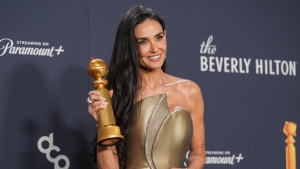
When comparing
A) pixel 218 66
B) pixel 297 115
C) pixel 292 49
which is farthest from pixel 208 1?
pixel 297 115

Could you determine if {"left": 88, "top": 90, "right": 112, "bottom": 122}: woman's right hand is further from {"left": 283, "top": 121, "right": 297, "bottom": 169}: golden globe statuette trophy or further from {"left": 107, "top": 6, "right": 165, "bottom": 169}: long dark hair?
{"left": 283, "top": 121, "right": 297, "bottom": 169}: golden globe statuette trophy

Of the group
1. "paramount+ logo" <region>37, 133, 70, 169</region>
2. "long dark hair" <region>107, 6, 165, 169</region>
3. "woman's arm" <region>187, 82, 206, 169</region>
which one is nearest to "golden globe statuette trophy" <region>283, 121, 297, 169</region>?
"woman's arm" <region>187, 82, 206, 169</region>

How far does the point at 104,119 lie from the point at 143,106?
0.30 meters

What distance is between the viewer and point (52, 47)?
3264 mm

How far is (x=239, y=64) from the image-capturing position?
12.5ft

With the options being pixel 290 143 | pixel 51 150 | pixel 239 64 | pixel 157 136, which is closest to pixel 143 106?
pixel 157 136

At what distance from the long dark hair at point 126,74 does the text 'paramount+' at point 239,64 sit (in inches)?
44.5

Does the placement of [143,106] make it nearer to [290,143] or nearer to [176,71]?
[176,71]

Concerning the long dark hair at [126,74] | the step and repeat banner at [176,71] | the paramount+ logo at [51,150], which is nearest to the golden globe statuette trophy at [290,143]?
the step and repeat banner at [176,71]

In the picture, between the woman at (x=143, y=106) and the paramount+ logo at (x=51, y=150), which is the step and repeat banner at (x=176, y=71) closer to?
the paramount+ logo at (x=51, y=150)

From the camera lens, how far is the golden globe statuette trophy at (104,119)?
7.50 ft

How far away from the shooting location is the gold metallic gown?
255cm

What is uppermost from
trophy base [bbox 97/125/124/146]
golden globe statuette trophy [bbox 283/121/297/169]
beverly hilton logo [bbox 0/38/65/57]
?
beverly hilton logo [bbox 0/38/65/57]

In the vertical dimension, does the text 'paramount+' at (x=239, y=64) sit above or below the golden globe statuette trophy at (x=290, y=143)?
above
